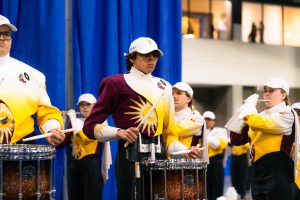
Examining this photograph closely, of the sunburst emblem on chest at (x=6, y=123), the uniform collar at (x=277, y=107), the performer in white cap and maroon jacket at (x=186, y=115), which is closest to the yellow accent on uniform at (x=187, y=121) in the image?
the performer in white cap and maroon jacket at (x=186, y=115)

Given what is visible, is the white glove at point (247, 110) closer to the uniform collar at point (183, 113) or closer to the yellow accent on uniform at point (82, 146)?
the uniform collar at point (183, 113)

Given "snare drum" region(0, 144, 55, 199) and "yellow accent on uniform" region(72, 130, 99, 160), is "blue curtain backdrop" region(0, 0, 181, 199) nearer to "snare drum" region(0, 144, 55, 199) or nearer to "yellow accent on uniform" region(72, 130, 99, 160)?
"yellow accent on uniform" region(72, 130, 99, 160)

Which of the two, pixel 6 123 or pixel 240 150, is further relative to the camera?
pixel 240 150

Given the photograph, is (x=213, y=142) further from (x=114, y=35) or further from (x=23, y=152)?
(x=23, y=152)

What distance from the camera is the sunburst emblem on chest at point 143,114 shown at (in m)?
4.14

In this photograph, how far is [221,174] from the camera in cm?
991

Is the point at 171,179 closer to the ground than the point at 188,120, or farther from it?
closer to the ground

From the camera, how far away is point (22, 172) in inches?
140

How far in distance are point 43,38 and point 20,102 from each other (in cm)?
226

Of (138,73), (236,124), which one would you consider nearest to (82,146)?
(236,124)

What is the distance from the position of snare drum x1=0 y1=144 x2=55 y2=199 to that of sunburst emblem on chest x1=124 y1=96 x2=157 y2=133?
729 mm

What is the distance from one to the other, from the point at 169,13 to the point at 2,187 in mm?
3857

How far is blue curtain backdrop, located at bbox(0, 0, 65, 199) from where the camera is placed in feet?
20.5

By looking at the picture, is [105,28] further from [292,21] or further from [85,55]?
[292,21]
